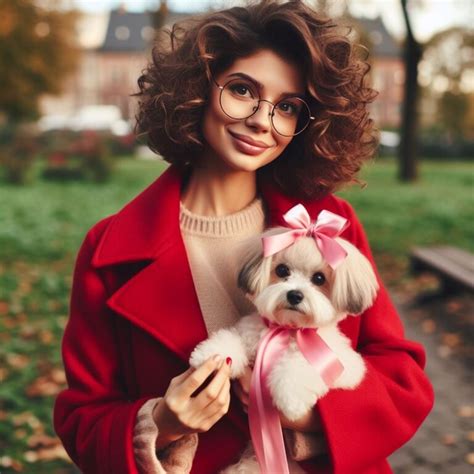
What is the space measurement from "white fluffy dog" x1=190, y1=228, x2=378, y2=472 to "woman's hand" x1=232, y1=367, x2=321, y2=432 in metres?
0.03

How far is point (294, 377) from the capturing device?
63.7 inches

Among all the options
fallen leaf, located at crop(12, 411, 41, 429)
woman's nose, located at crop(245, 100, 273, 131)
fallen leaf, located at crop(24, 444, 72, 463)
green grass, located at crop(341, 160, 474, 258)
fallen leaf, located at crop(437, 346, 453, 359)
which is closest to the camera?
woman's nose, located at crop(245, 100, 273, 131)

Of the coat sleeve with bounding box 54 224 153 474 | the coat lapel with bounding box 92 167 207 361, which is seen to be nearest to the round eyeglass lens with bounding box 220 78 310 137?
the coat lapel with bounding box 92 167 207 361

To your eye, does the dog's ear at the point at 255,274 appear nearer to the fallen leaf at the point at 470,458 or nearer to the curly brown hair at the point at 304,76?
the curly brown hair at the point at 304,76

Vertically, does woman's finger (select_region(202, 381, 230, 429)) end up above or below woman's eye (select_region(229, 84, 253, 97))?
below

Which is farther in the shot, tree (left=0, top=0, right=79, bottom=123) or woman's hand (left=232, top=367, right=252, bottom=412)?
tree (left=0, top=0, right=79, bottom=123)

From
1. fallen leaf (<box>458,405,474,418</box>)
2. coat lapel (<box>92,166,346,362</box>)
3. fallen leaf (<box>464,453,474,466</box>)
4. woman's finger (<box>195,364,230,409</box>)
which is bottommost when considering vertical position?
fallen leaf (<box>458,405,474,418</box>)

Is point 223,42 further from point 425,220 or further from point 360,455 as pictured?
point 425,220

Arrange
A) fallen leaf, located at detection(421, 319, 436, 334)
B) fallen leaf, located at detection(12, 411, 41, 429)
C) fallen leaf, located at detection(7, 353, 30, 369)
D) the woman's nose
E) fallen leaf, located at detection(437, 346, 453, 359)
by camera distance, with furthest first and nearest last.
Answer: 1. fallen leaf, located at detection(421, 319, 436, 334)
2. fallen leaf, located at detection(437, 346, 453, 359)
3. fallen leaf, located at detection(7, 353, 30, 369)
4. fallen leaf, located at detection(12, 411, 41, 429)
5. the woman's nose

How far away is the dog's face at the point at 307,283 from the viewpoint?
5.16ft

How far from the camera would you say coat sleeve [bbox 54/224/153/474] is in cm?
180

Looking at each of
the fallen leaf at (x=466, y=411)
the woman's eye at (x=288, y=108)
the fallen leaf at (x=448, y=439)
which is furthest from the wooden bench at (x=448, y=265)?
the woman's eye at (x=288, y=108)

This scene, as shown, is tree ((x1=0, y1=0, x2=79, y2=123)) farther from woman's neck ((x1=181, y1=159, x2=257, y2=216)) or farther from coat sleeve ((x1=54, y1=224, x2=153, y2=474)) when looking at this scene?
coat sleeve ((x1=54, y1=224, x2=153, y2=474))

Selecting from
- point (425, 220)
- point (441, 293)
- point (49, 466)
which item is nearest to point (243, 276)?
point (49, 466)
